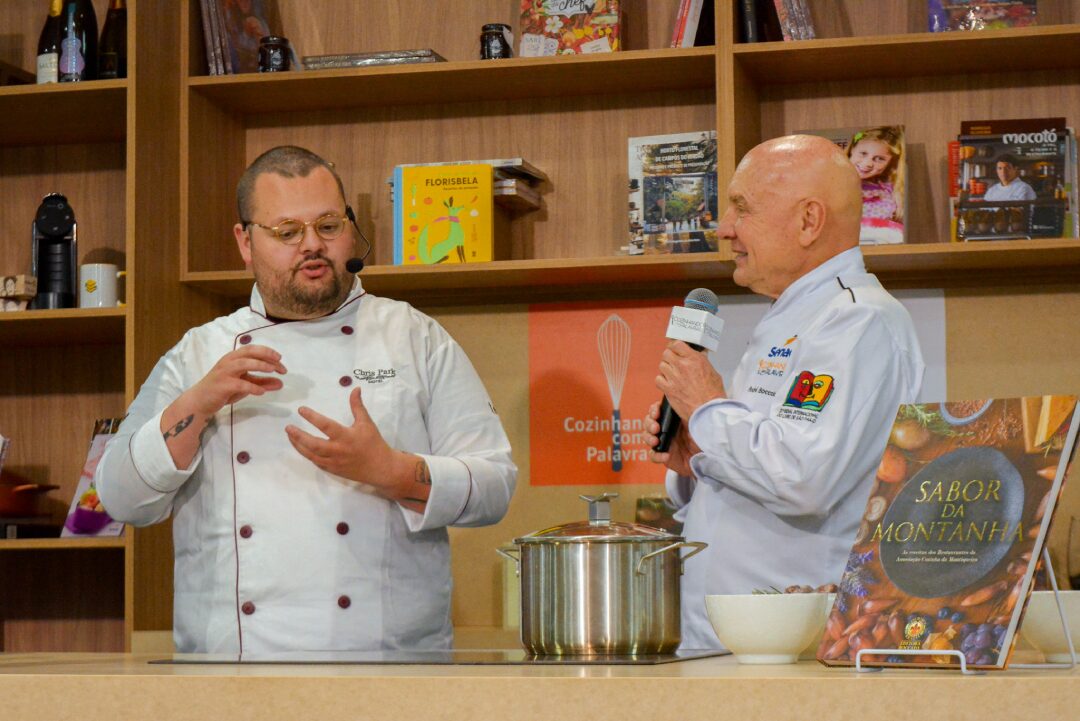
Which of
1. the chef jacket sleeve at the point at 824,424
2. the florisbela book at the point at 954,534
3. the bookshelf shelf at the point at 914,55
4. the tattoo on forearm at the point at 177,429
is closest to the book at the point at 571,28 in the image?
the bookshelf shelf at the point at 914,55

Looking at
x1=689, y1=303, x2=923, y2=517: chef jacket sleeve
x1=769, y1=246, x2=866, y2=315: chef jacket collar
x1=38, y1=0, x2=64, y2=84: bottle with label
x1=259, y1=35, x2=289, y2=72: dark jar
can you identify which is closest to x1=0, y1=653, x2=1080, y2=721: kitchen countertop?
x1=689, y1=303, x2=923, y2=517: chef jacket sleeve

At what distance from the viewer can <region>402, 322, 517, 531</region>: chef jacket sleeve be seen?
2.16 metres

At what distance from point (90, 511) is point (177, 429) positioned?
119 centimetres

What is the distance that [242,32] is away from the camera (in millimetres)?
3418

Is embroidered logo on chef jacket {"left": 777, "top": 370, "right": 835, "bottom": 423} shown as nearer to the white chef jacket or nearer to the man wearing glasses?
the white chef jacket

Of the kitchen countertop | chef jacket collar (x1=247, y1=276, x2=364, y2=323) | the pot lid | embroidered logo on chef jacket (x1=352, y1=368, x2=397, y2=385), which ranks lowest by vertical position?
the kitchen countertop

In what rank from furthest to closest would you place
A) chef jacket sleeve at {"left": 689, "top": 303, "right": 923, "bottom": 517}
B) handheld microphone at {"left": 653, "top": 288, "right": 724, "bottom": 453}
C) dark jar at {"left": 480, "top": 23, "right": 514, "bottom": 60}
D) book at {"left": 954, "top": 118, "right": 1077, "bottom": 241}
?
dark jar at {"left": 480, "top": 23, "right": 514, "bottom": 60}
book at {"left": 954, "top": 118, "right": 1077, "bottom": 241}
handheld microphone at {"left": 653, "top": 288, "right": 724, "bottom": 453}
chef jacket sleeve at {"left": 689, "top": 303, "right": 923, "bottom": 517}

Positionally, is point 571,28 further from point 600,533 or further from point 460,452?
point 600,533

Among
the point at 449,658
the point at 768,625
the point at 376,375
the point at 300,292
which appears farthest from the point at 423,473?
the point at 768,625

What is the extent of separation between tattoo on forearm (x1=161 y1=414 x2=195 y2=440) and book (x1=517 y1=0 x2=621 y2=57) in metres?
1.44

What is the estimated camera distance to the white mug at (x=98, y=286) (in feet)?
10.8

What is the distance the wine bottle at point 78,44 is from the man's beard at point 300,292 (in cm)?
121

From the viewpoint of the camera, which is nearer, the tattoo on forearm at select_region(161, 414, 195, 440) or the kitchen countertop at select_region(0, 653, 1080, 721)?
the kitchen countertop at select_region(0, 653, 1080, 721)

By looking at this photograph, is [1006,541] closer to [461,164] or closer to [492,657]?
[492,657]
